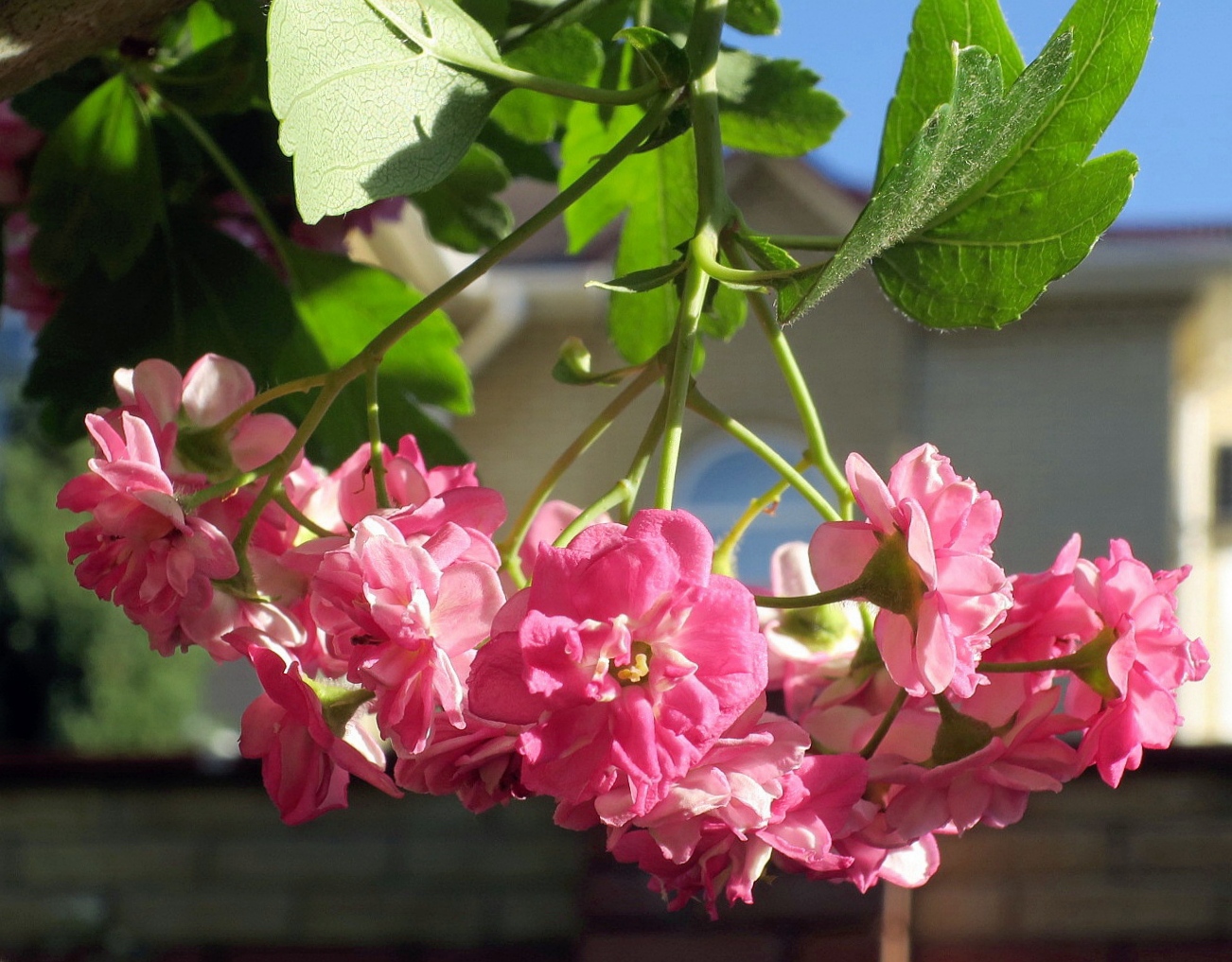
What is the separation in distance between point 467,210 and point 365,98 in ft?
1.03

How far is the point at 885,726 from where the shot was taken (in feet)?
1.41

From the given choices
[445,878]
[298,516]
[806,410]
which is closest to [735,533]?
[806,410]

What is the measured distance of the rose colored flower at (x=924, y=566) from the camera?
364 mm

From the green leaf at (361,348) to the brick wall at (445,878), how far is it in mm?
2162

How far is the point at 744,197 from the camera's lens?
5516 mm

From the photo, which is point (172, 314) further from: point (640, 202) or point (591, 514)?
point (591, 514)

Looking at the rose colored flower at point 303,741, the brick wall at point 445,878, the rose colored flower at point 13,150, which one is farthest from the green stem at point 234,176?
the brick wall at point 445,878

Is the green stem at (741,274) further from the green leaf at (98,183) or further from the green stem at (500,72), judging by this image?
the green leaf at (98,183)

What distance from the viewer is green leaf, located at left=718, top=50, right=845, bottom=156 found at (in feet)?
2.19

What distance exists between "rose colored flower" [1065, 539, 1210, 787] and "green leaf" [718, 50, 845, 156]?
0.30 meters

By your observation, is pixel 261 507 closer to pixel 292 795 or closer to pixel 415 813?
pixel 292 795

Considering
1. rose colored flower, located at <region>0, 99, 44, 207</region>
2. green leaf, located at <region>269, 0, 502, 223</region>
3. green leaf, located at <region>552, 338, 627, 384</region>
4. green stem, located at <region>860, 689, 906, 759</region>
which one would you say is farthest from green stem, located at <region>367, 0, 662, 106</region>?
rose colored flower, located at <region>0, 99, 44, 207</region>

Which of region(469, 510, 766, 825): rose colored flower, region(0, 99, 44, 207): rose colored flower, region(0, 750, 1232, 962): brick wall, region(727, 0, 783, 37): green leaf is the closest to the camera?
region(469, 510, 766, 825): rose colored flower

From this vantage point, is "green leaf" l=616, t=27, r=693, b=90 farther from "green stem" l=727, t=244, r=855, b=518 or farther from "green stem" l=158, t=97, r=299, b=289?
"green stem" l=158, t=97, r=299, b=289
